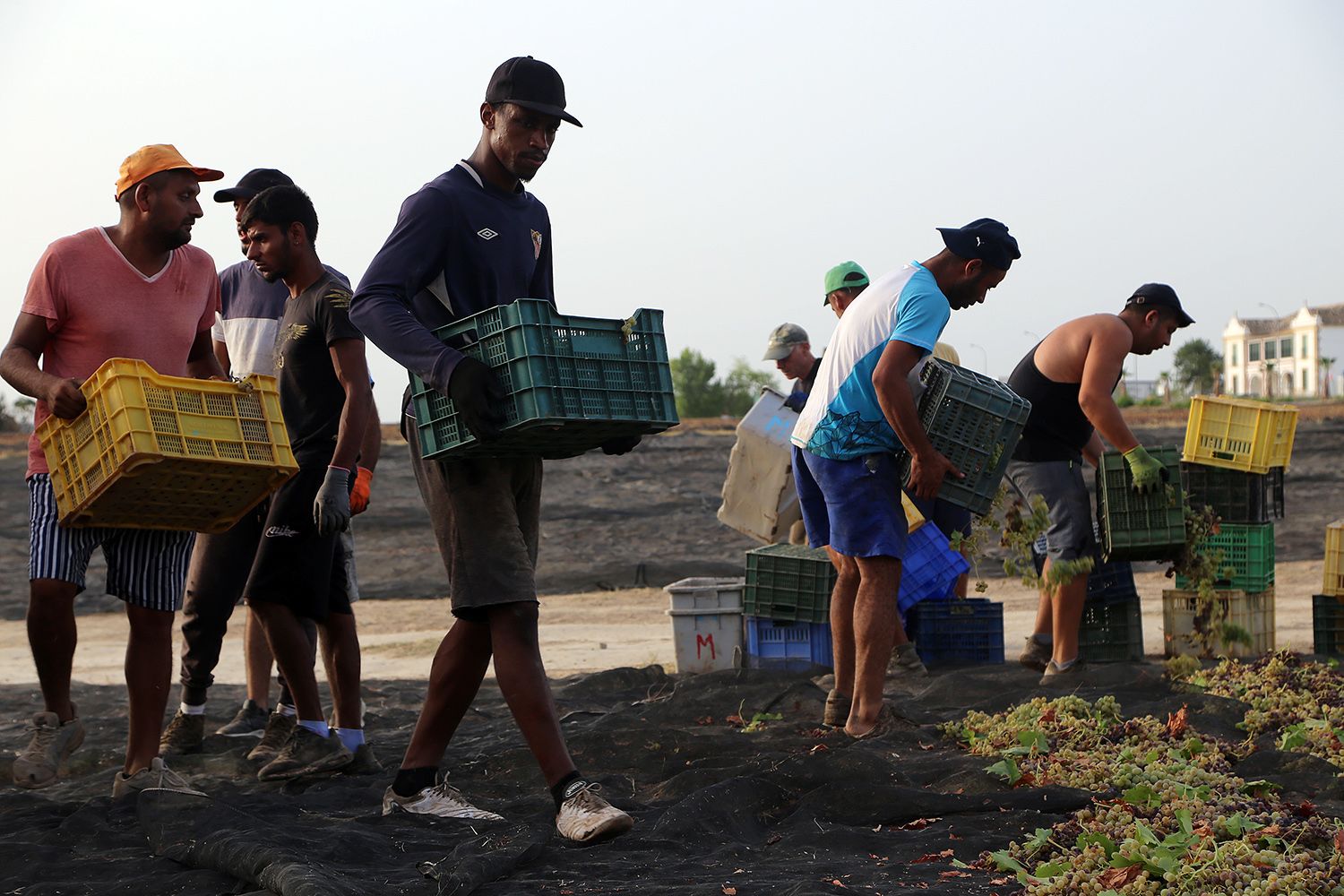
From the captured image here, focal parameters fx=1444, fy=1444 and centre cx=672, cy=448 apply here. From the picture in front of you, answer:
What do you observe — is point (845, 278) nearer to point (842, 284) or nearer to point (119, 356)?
point (842, 284)

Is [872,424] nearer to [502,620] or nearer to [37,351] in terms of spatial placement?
[502,620]

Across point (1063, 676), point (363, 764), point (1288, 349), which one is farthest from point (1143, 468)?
point (1288, 349)

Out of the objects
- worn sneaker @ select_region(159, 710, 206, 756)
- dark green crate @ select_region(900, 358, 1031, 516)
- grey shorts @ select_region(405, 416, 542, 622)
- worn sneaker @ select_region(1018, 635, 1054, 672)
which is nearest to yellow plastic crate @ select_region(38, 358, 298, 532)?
grey shorts @ select_region(405, 416, 542, 622)

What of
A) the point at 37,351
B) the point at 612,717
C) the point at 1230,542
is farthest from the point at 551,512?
the point at 37,351

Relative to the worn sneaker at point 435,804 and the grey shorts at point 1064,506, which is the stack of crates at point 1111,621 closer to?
the grey shorts at point 1064,506

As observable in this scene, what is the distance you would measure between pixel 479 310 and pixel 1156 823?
8.09 feet

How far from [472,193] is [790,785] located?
2138 mm

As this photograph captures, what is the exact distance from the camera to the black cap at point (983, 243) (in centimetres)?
585

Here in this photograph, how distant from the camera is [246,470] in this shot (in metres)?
4.63

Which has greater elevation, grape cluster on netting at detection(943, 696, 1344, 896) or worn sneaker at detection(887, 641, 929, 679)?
worn sneaker at detection(887, 641, 929, 679)

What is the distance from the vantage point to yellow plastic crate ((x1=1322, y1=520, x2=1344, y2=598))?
8531mm

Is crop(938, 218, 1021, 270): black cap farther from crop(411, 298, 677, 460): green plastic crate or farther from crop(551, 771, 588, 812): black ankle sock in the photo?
crop(551, 771, 588, 812): black ankle sock

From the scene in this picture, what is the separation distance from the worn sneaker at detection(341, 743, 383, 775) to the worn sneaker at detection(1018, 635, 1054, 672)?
374 centimetres

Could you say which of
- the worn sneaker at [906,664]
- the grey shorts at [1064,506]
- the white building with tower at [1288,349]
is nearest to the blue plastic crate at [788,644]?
the worn sneaker at [906,664]
